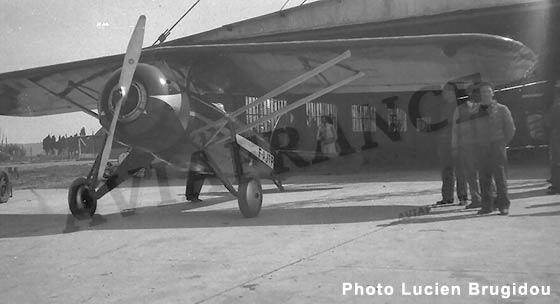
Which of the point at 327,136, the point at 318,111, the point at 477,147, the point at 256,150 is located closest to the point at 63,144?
the point at 318,111

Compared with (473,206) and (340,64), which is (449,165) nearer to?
(473,206)

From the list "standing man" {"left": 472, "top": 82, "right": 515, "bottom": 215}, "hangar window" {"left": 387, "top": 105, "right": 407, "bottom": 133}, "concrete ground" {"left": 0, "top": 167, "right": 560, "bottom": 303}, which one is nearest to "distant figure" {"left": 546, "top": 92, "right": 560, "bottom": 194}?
"concrete ground" {"left": 0, "top": 167, "right": 560, "bottom": 303}

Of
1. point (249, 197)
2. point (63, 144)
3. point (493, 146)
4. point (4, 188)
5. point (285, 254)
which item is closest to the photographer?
point (285, 254)

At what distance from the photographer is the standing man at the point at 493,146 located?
707 cm

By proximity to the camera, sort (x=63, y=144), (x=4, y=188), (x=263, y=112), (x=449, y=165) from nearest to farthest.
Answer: (x=449, y=165), (x=4, y=188), (x=263, y=112), (x=63, y=144)

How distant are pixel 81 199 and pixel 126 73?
2.14m

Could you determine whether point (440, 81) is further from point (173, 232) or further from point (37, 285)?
point (37, 285)

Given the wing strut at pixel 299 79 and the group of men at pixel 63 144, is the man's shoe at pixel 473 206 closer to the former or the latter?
the wing strut at pixel 299 79

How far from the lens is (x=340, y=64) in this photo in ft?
27.8

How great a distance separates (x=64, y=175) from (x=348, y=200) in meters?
14.4

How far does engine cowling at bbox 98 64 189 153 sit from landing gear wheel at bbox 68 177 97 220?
1.05 metres

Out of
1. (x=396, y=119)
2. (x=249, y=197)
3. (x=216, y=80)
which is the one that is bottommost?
(x=249, y=197)

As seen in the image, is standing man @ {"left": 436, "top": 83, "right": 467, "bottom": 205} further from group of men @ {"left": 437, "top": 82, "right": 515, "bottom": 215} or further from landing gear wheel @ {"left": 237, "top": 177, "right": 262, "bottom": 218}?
landing gear wheel @ {"left": 237, "top": 177, "right": 262, "bottom": 218}

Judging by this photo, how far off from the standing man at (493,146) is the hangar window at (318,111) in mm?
16380
